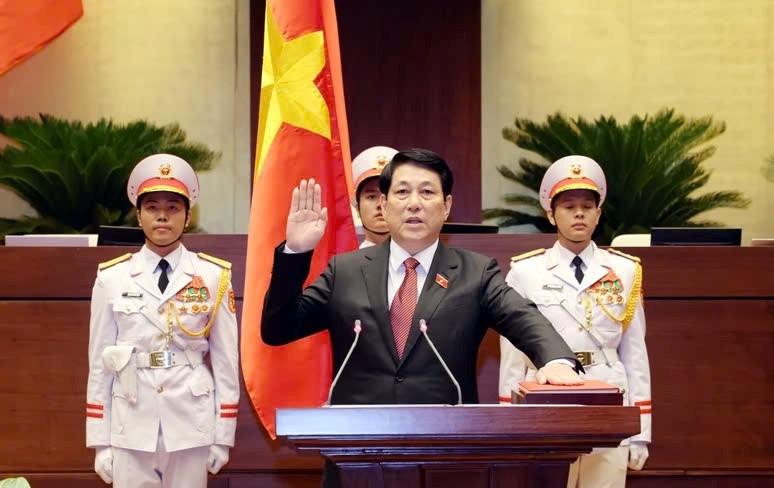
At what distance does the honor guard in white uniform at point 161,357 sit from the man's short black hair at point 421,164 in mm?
1195

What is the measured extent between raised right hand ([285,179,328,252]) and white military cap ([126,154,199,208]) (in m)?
1.34

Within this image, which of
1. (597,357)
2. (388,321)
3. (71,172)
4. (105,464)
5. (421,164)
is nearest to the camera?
(388,321)

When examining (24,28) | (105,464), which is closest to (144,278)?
(105,464)

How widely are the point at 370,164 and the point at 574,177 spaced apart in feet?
2.87

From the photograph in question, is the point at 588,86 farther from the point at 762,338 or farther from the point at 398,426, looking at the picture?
the point at 398,426

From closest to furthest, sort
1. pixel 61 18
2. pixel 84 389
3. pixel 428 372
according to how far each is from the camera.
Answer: pixel 428 372 < pixel 84 389 < pixel 61 18

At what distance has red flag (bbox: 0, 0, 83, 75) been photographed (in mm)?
6086

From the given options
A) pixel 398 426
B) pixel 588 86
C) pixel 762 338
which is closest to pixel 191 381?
pixel 398 426

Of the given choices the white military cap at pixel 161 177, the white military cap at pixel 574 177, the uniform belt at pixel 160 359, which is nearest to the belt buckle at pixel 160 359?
the uniform belt at pixel 160 359

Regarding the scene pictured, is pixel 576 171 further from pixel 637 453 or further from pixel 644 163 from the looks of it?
pixel 644 163

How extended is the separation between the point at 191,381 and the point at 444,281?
4.31 feet

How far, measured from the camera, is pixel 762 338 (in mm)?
4375

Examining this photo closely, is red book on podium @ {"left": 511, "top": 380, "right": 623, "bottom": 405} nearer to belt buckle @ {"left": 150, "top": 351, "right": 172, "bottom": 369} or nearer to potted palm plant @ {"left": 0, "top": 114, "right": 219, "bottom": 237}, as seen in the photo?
belt buckle @ {"left": 150, "top": 351, "right": 172, "bottom": 369}

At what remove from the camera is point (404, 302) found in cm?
257
